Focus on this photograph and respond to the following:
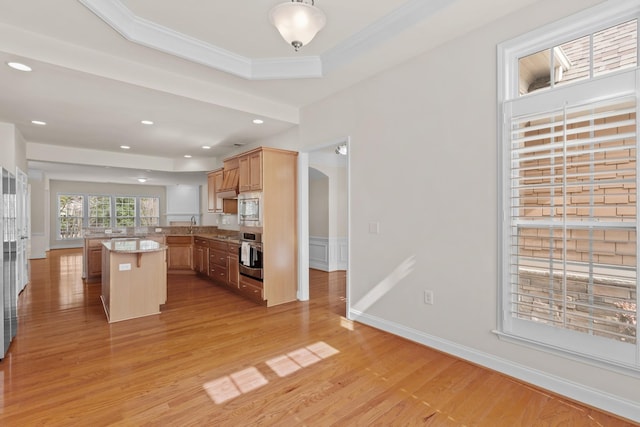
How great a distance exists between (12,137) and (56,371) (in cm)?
393

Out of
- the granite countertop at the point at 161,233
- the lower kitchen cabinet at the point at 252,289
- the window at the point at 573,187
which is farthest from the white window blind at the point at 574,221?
the granite countertop at the point at 161,233

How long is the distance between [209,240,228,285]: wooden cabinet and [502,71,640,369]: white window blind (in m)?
4.52

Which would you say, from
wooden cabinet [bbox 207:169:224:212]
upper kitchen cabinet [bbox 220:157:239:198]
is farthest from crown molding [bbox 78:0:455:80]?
wooden cabinet [bbox 207:169:224:212]

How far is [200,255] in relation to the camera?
6.84 metres

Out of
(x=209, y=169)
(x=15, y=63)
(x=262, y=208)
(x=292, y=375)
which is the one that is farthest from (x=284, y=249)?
(x=209, y=169)

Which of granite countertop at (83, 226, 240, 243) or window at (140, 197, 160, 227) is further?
window at (140, 197, 160, 227)

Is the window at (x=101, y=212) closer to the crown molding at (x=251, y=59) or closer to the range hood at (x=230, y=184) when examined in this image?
the range hood at (x=230, y=184)

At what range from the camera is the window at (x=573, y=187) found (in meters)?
2.06

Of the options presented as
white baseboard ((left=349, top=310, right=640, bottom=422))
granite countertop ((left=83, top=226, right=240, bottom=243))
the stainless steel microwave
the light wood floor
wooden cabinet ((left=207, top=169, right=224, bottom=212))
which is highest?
wooden cabinet ((left=207, top=169, right=224, bottom=212))

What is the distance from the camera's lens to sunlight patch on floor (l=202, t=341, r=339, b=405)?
2.38 metres

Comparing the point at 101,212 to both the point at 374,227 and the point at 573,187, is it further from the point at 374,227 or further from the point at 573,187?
the point at 573,187

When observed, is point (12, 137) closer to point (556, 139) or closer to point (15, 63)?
point (15, 63)

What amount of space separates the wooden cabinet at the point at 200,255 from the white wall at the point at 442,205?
3772 mm

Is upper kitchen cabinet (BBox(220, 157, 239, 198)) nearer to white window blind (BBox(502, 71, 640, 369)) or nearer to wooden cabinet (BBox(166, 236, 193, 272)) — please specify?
wooden cabinet (BBox(166, 236, 193, 272))
